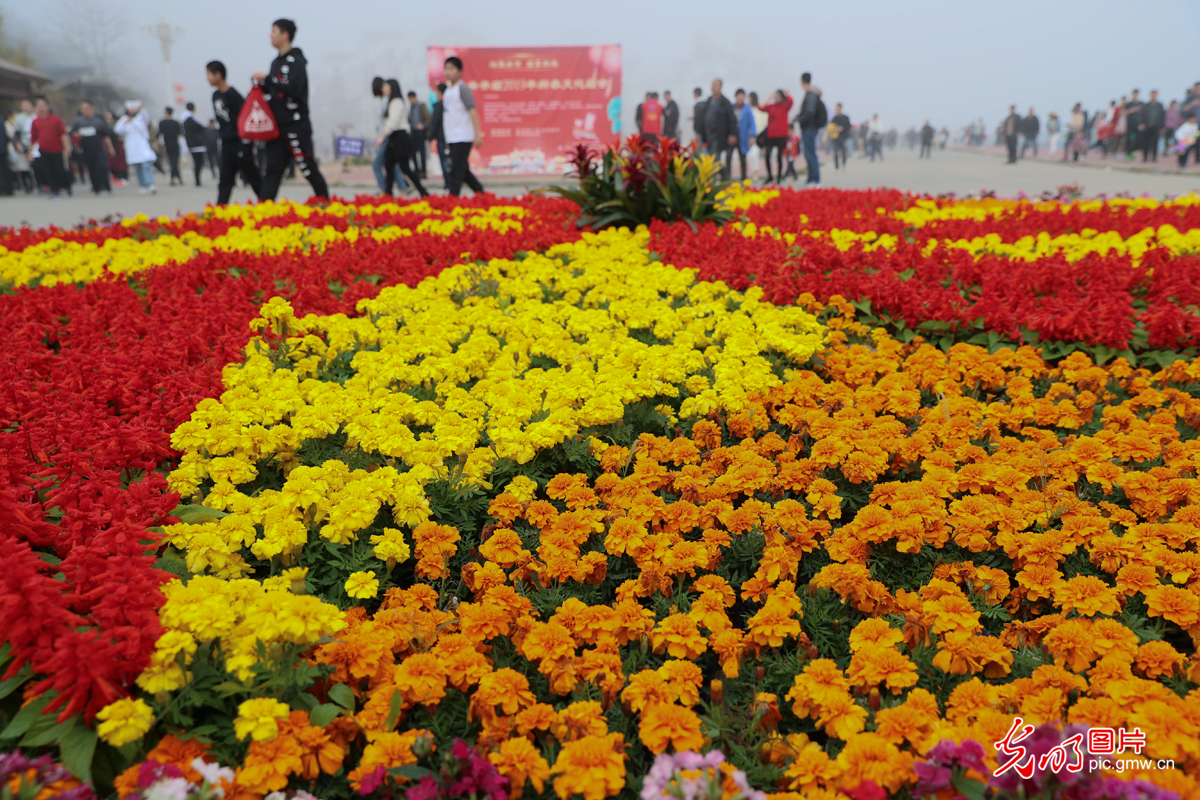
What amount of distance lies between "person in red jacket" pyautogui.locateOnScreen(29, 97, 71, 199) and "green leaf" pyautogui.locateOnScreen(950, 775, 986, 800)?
20575 millimetres

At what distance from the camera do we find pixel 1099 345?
144 inches

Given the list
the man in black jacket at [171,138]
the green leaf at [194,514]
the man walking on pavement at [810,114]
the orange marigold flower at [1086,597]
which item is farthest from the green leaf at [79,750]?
the man in black jacket at [171,138]

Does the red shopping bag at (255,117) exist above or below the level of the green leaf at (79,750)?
above

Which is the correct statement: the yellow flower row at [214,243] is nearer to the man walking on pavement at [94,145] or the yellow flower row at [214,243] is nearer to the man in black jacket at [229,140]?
the man in black jacket at [229,140]

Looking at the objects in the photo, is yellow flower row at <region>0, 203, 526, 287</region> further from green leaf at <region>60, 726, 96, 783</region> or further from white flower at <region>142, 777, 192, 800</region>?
white flower at <region>142, 777, 192, 800</region>

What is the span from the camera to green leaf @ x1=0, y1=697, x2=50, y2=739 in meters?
1.58

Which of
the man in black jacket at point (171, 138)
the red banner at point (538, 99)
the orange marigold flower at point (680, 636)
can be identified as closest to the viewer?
the orange marigold flower at point (680, 636)

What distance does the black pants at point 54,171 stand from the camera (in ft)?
55.3

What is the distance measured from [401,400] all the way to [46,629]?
143 centimetres

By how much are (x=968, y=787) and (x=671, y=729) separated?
0.60m

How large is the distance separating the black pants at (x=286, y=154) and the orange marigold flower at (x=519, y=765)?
26.1ft

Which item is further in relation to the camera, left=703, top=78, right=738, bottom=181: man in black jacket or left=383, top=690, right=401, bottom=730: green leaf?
left=703, top=78, right=738, bottom=181: man in black jacket

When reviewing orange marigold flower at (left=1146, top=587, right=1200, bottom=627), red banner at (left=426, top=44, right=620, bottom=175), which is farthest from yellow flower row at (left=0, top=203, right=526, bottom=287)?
red banner at (left=426, top=44, right=620, bottom=175)

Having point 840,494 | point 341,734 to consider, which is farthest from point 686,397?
point 341,734
